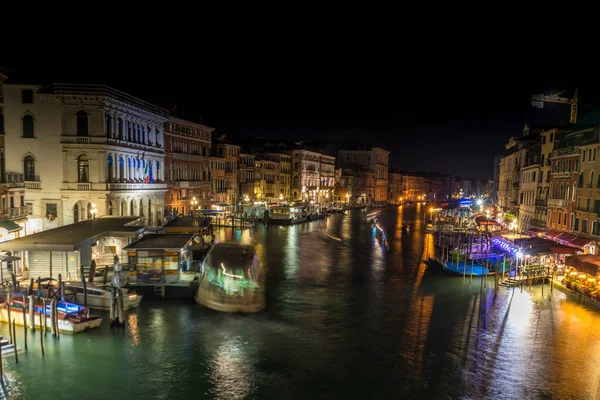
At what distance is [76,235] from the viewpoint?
2412 centimetres

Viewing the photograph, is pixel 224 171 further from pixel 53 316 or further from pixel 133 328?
pixel 53 316

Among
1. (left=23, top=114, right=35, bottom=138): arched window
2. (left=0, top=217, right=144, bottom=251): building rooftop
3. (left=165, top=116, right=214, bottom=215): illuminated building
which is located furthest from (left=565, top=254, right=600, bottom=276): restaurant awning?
(left=165, top=116, right=214, bottom=215): illuminated building

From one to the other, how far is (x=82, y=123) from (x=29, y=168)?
4.67 meters

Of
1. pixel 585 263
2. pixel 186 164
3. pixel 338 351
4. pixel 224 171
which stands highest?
pixel 186 164

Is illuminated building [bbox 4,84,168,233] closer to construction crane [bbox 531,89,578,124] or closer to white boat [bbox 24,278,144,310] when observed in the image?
white boat [bbox 24,278,144,310]

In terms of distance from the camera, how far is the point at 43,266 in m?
22.3

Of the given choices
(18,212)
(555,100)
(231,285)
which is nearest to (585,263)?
(231,285)

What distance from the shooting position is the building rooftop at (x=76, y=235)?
850 inches

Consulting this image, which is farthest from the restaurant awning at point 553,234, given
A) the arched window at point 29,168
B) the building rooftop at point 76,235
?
the arched window at point 29,168

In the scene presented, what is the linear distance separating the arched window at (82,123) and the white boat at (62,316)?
17.1m

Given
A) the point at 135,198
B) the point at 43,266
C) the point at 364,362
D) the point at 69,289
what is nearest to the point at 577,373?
the point at 364,362

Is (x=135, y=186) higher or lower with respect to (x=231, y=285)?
higher

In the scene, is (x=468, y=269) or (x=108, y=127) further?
(x=108, y=127)

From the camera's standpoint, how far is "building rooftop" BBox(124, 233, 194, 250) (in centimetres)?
2273
